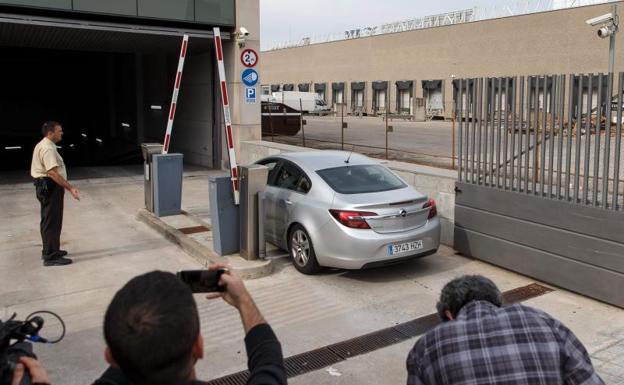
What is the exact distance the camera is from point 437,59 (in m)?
49.6

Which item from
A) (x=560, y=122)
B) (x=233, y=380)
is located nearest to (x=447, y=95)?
(x=560, y=122)

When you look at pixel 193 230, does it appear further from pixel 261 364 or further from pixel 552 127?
pixel 261 364

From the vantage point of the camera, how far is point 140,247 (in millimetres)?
8516

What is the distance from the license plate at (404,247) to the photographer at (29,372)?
528 centimetres

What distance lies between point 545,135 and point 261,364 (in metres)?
6.03

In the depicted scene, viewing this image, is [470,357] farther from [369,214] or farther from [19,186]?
[19,186]

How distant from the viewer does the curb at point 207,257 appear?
279 inches

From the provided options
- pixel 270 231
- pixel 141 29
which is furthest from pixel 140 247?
pixel 141 29

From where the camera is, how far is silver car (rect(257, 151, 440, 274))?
670cm

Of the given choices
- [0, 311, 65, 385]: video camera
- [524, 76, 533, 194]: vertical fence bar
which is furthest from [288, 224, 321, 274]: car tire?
[0, 311, 65, 385]: video camera

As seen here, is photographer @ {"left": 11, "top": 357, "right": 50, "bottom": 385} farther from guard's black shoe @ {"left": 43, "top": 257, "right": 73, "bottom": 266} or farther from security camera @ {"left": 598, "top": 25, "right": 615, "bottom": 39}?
security camera @ {"left": 598, "top": 25, "right": 615, "bottom": 39}

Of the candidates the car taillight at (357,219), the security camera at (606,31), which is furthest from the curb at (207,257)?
the security camera at (606,31)

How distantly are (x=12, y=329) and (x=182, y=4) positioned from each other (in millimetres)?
13792

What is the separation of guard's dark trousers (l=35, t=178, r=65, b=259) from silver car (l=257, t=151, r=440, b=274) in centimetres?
267
